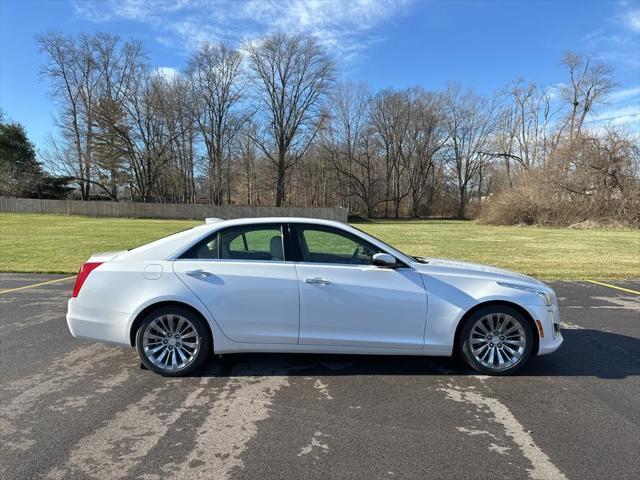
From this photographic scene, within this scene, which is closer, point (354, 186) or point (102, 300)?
point (102, 300)

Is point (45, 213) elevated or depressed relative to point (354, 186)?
depressed

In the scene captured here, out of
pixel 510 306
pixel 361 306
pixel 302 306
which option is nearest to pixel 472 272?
pixel 510 306

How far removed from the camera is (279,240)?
4.64m

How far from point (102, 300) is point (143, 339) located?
58cm

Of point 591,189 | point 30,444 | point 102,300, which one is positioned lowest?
point 30,444

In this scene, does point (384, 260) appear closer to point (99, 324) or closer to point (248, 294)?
point (248, 294)

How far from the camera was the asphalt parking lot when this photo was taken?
298 cm

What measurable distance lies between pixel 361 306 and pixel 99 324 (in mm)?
2661

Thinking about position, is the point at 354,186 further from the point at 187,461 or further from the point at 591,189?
the point at 187,461

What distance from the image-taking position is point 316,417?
3662mm

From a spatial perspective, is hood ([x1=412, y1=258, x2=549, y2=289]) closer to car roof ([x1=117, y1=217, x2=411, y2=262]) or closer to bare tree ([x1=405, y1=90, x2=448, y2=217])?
car roof ([x1=117, y1=217, x2=411, y2=262])

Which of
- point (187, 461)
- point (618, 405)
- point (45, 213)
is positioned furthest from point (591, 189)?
point (45, 213)

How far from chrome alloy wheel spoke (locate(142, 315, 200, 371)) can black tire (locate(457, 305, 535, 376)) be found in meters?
2.67

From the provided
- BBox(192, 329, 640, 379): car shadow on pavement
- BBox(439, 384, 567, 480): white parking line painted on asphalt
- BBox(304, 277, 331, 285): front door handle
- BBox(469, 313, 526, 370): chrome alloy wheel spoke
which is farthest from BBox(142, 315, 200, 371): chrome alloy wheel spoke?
BBox(469, 313, 526, 370): chrome alloy wheel spoke
